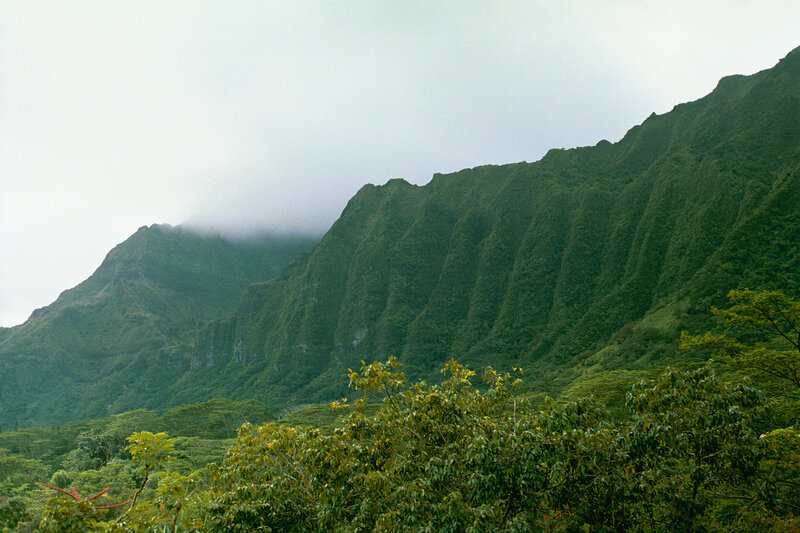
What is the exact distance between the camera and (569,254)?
135m

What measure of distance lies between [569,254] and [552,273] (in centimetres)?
797

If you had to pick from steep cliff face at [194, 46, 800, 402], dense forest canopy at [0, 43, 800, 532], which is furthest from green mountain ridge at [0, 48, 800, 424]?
dense forest canopy at [0, 43, 800, 532]

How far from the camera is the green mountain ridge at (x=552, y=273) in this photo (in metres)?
75.9

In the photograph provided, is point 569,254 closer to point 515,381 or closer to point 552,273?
point 552,273

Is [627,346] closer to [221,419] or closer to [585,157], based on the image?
[221,419]

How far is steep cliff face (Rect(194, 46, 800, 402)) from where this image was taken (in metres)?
84.1

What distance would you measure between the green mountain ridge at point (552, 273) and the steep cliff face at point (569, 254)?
1.65 feet

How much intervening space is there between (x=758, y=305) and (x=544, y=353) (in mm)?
97420

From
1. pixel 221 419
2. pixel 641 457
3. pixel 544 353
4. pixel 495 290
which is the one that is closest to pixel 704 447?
pixel 641 457

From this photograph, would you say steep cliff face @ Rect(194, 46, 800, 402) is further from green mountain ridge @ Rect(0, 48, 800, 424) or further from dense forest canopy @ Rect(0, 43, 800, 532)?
dense forest canopy @ Rect(0, 43, 800, 532)

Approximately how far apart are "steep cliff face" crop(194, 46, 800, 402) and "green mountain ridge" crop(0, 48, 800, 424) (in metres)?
0.50

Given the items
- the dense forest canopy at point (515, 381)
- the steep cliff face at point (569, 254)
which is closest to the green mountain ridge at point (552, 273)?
the steep cliff face at point (569, 254)

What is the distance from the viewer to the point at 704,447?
7.74m

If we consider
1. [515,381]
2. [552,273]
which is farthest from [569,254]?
[515,381]
